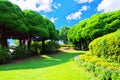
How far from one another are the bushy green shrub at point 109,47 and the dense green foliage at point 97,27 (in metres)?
19.5

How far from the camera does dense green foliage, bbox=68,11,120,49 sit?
3494cm

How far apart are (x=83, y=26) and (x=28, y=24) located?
533 inches

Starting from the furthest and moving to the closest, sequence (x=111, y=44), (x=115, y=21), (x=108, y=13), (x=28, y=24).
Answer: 1. (x=108, y=13)
2. (x=115, y=21)
3. (x=28, y=24)
4. (x=111, y=44)

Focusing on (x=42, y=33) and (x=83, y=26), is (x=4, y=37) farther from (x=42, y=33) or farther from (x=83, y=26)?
(x=83, y=26)

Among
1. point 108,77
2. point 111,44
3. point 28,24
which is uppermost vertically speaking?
point 28,24

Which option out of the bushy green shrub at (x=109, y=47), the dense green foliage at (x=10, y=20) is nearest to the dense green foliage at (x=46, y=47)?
the dense green foliage at (x=10, y=20)

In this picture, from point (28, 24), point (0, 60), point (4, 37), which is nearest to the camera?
point (0, 60)

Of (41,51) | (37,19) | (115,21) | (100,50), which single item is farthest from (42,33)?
(100,50)

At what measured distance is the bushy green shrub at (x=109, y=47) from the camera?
1261 cm

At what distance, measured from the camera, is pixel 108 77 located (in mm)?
9016

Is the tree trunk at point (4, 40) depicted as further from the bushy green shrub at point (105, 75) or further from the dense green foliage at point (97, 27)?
the bushy green shrub at point (105, 75)

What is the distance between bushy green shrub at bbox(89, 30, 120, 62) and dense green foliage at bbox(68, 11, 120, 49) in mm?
19465

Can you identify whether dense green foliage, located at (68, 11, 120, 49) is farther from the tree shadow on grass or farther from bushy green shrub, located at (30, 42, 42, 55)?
the tree shadow on grass

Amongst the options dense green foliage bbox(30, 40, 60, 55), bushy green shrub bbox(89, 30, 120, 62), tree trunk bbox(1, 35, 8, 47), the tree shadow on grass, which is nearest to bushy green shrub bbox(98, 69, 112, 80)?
bushy green shrub bbox(89, 30, 120, 62)
